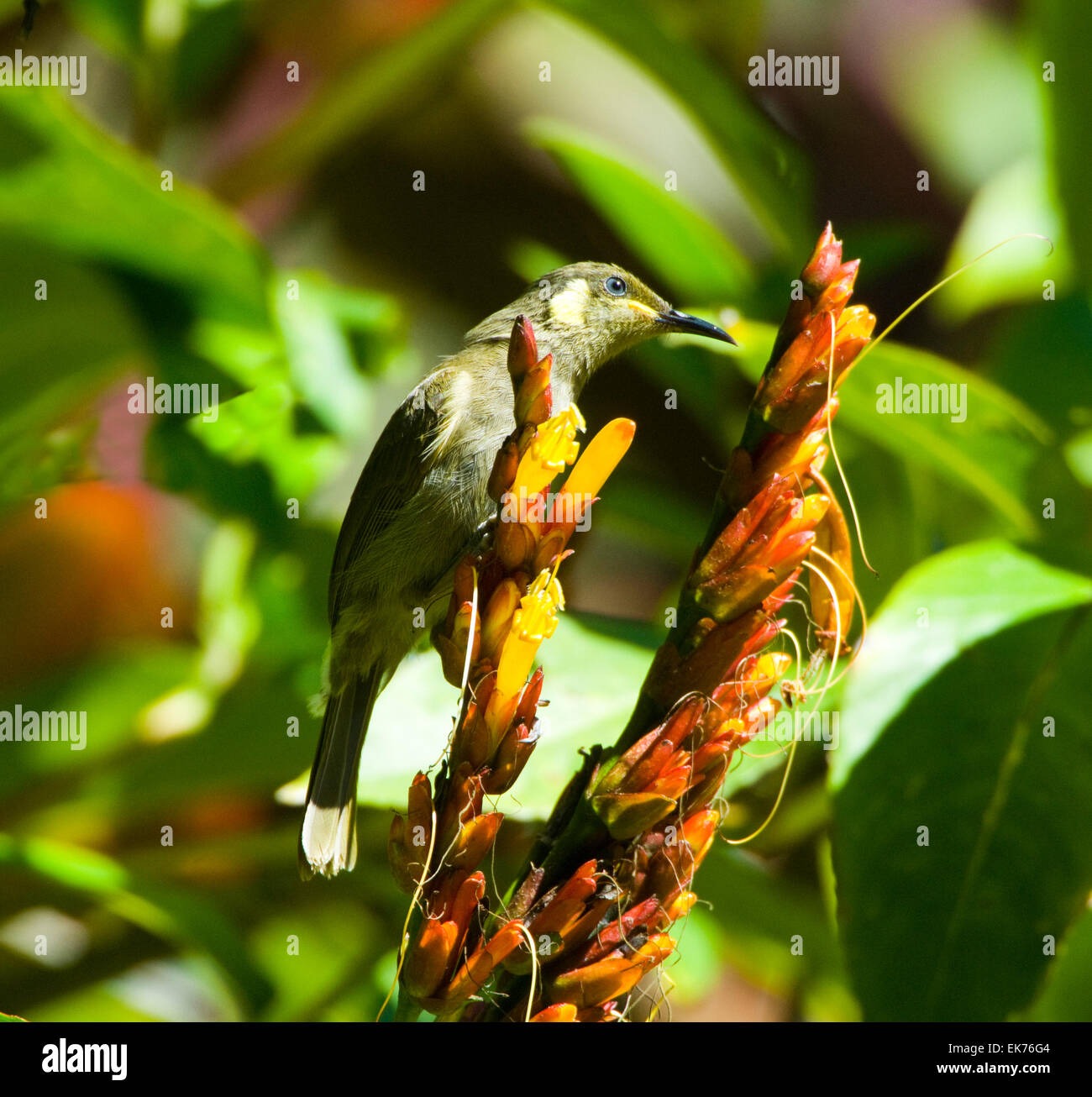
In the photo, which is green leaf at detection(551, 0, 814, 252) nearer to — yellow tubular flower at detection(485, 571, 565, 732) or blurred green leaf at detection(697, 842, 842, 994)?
blurred green leaf at detection(697, 842, 842, 994)

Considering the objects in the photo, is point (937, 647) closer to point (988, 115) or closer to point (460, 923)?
point (460, 923)

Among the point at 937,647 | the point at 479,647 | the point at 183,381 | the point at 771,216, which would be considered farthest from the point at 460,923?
the point at 771,216

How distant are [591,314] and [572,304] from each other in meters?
0.04

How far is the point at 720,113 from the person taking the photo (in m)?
2.26

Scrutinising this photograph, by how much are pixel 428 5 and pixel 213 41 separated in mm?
818

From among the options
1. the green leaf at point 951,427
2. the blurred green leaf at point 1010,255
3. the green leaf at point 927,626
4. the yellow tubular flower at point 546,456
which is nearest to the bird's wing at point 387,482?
the green leaf at point 951,427

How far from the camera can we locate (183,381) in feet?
7.28

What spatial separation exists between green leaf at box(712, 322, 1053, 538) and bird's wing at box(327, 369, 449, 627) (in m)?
0.50

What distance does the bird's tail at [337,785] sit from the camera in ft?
5.04

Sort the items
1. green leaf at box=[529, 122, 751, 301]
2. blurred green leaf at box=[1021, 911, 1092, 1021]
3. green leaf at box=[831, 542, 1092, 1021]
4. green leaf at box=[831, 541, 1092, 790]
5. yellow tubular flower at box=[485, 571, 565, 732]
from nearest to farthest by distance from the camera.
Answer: yellow tubular flower at box=[485, 571, 565, 732], green leaf at box=[831, 542, 1092, 1021], green leaf at box=[831, 541, 1092, 790], blurred green leaf at box=[1021, 911, 1092, 1021], green leaf at box=[529, 122, 751, 301]

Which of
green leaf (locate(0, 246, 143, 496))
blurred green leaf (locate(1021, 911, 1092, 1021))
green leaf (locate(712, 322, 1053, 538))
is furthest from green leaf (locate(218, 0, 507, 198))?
blurred green leaf (locate(1021, 911, 1092, 1021))

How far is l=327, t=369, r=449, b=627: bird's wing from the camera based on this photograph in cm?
192

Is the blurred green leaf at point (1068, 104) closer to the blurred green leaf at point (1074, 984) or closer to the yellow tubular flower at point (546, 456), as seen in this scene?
the blurred green leaf at point (1074, 984)

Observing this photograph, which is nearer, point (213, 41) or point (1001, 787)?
point (1001, 787)
